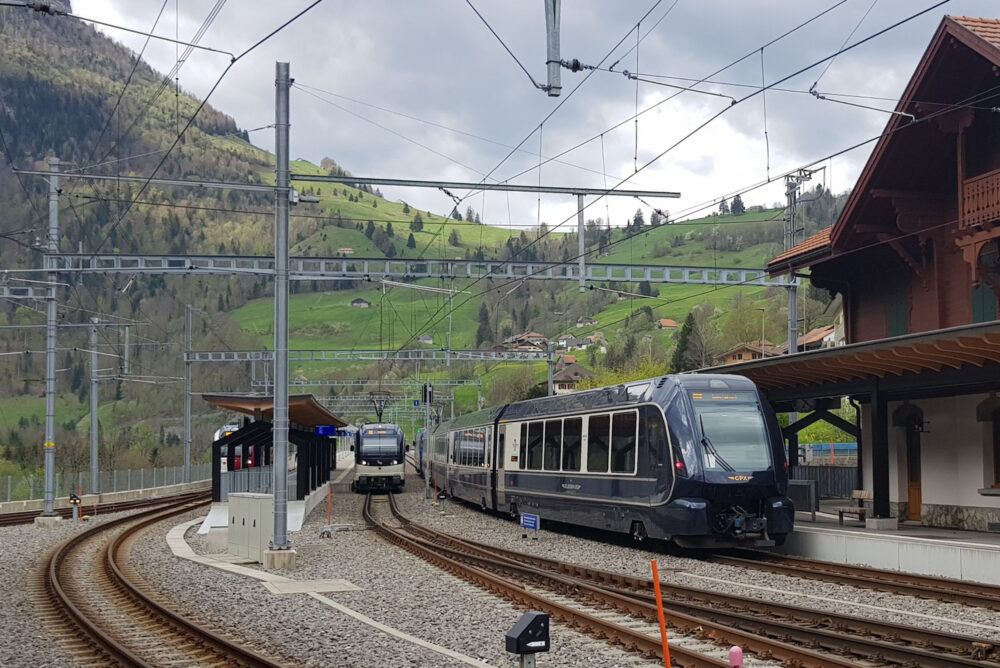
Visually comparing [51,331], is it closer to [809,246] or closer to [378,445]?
[378,445]

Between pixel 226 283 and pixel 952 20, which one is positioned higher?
pixel 226 283

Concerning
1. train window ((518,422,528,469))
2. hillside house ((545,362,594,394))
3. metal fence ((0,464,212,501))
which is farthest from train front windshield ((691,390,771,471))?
hillside house ((545,362,594,394))

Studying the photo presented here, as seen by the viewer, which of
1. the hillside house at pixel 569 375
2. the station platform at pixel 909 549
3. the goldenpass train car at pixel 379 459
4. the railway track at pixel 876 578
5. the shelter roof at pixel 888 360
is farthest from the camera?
the hillside house at pixel 569 375

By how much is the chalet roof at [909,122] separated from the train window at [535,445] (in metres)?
8.97

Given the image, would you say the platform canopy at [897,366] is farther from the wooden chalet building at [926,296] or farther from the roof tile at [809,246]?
the roof tile at [809,246]

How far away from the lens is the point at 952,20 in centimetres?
2297

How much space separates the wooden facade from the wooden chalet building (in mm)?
33

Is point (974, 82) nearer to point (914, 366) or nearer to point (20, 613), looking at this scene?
point (914, 366)

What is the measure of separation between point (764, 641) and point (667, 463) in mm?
8518

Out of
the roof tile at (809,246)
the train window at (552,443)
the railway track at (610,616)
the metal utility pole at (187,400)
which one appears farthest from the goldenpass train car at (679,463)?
the metal utility pole at (187,400)

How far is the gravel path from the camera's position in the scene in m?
11.0

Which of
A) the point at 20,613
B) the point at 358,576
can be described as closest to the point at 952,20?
the point at 358,576

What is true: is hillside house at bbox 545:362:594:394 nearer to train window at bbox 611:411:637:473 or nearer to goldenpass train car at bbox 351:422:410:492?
goldenpass train car at bbox 351:422:410:492

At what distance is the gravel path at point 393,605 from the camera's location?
1098cm
